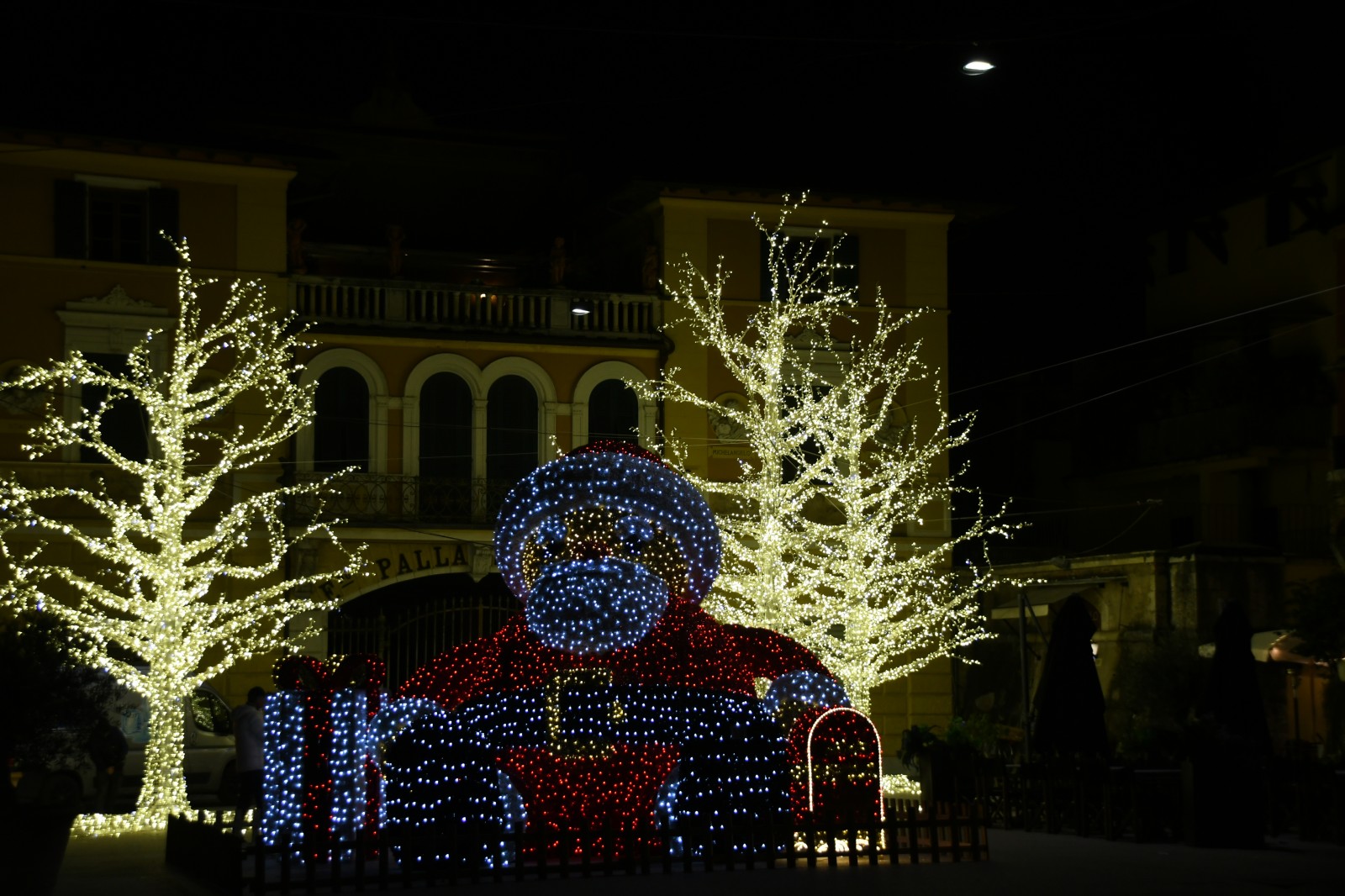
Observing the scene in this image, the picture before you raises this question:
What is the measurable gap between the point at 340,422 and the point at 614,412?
14.4 ft

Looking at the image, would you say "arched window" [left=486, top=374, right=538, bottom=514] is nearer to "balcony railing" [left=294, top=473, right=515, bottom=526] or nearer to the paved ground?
"balcony railing" [left=294, top=473, right=515, bottom=526]

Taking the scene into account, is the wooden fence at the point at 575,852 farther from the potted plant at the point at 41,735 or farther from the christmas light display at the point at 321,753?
the potted plant at the point at 41,735

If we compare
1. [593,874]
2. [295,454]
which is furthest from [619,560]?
[295,454]

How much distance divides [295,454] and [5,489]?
7.18 m

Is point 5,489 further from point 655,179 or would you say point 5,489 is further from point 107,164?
point 655,179

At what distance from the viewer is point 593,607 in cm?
1330

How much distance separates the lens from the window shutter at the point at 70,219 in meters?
26.3

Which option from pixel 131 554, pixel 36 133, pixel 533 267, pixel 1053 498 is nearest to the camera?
pixel 131 554

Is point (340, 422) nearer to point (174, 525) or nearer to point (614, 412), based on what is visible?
point (614, 412)

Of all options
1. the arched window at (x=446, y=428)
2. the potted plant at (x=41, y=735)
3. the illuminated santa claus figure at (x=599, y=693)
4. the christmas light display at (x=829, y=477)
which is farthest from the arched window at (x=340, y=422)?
the illuminated santa claus figure at (x=599, y=693)

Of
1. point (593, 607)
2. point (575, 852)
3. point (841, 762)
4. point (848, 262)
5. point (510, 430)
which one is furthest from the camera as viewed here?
point (848, 262)

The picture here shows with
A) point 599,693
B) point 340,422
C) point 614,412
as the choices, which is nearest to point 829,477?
point 614,412

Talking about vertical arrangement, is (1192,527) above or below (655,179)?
below

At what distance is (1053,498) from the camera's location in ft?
127
